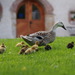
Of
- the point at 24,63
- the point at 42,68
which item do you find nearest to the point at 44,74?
the point at 42,68

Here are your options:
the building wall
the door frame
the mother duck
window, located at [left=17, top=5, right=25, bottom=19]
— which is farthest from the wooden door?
the mother duck

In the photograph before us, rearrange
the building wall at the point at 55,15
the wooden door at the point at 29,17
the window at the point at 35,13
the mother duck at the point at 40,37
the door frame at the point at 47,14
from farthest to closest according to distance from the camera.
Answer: the window at the point at 35,13, the wooden door at the point at 29,17, the door frame at the point at 47,14, the building wall at the point at 55,15, the mother duck at the point at 40,37

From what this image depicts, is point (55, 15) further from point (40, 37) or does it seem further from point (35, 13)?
point (40, 37)

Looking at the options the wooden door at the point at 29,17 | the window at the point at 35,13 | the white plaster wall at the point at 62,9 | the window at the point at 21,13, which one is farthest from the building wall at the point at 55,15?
the window at the point at 21,13

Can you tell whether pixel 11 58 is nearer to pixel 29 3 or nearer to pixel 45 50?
pixel 45 50

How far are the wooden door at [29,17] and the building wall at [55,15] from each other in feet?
2.20

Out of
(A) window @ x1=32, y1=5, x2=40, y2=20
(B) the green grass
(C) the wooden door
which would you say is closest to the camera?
(B) the green grass

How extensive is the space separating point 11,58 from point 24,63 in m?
1.00

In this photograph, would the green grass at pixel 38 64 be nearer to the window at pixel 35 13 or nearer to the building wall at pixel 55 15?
the building wall at pixel 55 15

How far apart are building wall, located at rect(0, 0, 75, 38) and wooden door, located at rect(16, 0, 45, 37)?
672mm

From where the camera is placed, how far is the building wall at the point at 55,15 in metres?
22.8

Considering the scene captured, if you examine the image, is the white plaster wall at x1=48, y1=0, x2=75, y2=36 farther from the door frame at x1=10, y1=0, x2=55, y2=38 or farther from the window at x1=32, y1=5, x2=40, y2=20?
the window at x1=32, y1=5, x2=40, y2=20

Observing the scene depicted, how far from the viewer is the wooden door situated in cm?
2389

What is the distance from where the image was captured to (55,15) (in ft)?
78.0
